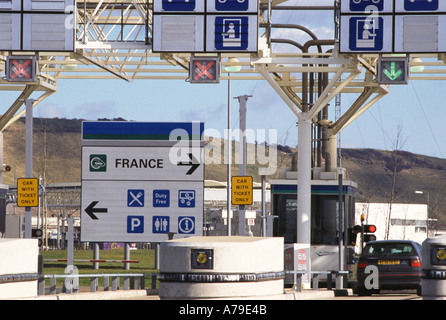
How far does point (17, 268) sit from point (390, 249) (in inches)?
576

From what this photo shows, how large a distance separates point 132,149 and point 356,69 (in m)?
6.25

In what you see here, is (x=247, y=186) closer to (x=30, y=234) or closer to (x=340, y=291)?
(x=340, y=291)

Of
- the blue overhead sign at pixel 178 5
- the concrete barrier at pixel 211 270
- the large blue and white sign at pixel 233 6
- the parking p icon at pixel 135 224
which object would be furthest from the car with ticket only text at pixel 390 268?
the concrete barrier at pixel 211 270

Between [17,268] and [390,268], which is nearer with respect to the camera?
[17,268]

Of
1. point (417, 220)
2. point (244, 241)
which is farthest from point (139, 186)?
point (417, 220)

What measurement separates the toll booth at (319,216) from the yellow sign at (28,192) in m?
6.61

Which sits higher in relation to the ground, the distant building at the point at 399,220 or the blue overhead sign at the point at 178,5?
the blue overhead sign at the point at 178,5

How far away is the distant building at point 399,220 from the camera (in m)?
116

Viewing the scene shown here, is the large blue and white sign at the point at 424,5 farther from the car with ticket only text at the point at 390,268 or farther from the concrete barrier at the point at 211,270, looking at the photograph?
the concrete barrier at the point at 211,270

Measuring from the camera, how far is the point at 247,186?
25875mm

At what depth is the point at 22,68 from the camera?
25.8 metres

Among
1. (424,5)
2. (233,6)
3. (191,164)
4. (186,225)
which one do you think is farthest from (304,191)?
(424,5)

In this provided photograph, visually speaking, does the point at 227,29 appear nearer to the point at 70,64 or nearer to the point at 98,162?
the point at 98,162

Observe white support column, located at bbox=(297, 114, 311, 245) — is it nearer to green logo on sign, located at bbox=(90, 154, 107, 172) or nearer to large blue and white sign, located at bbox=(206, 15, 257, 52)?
large blue and white sign, located at bbox=(206, 15, 257, 52)
